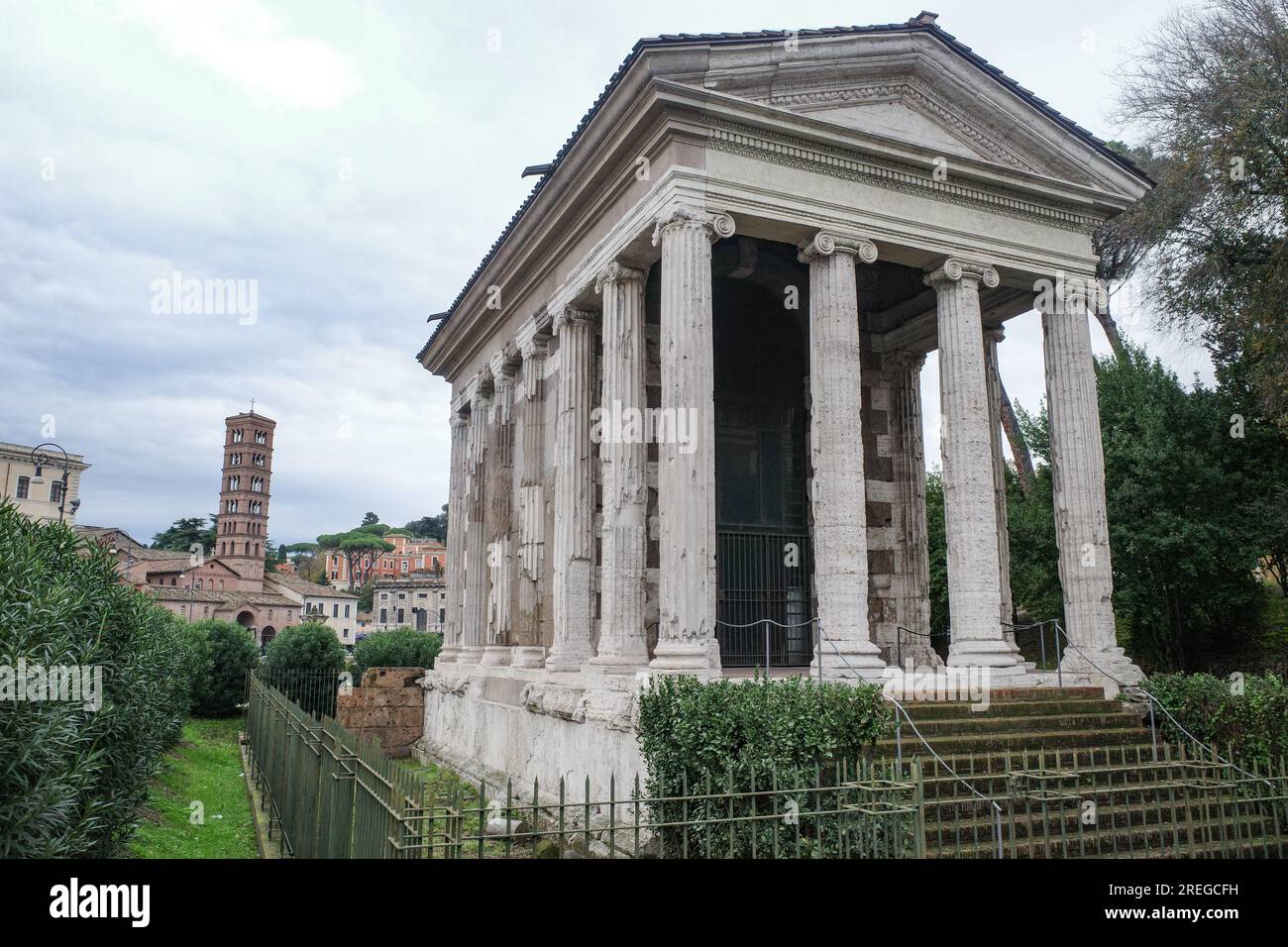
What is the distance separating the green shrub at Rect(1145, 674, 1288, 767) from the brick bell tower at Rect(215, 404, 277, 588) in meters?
64.6

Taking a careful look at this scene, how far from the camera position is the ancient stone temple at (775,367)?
11.4 metres

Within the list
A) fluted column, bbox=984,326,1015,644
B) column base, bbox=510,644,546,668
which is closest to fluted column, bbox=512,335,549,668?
column base, bbox=510,644,546,668

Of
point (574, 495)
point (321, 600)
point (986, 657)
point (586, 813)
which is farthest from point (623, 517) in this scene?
point (321, 600)

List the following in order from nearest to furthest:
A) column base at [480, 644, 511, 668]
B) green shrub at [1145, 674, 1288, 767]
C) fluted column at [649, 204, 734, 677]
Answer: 1. green shrub at [1145, 674, 1288, 767]
2. fluted column at [649, 204, 734, 677]
3. column base at [480, 644, 511, 668]

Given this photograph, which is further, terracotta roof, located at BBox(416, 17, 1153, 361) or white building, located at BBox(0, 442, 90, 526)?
white building, located at BBox(0, 442, 90, 526)

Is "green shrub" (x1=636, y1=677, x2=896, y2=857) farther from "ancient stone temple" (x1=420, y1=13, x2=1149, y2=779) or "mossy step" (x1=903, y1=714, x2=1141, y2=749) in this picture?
"ancient stone temple" (x1=420, y1=13, x2=1149, y2=779)

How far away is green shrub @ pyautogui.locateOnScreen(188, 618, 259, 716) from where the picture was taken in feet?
94.1

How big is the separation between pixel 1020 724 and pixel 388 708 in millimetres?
14089

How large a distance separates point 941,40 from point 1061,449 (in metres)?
6.03

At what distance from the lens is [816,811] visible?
19.6ft

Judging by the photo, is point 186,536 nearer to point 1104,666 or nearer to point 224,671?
point 224,671
